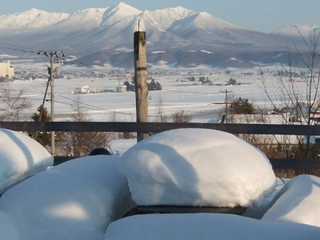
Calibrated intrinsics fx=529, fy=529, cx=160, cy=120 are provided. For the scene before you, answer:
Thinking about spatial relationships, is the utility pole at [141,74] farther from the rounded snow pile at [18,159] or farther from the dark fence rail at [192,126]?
the rounded snow pile at [18,159]

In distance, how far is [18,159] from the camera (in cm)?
409

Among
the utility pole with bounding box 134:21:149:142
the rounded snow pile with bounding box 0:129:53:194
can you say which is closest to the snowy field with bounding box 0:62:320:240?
the rounded snow pile with bounding box 0:129:53:194

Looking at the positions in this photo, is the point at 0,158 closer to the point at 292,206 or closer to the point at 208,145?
the point at 208,145

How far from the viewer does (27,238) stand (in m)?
3.34

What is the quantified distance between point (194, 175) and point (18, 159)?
1562 millimetres

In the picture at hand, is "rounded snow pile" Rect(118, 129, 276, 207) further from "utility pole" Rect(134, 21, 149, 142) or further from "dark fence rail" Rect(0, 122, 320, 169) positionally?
"utility pole" Rect(134, 21, 149, 142)

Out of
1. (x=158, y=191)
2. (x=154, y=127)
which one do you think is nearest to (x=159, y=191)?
(x=158, y=191)

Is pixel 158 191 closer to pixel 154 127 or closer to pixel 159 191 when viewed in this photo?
pixel 159 191

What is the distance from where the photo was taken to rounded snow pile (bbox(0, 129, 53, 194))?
12.9 ft

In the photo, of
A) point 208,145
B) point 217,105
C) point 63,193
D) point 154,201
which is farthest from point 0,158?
point 217,105

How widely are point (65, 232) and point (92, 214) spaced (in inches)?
7.9

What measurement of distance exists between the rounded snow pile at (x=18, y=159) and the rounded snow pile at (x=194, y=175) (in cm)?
102

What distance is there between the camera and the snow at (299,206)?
3.09 meters

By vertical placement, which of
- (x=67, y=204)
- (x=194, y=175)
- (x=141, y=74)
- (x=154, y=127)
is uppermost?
(x=141, y=74)
